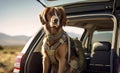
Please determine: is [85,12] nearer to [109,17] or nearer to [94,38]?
[109,17]

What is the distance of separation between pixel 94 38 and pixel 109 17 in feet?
7.23

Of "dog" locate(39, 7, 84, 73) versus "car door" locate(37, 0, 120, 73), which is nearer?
"car door" locate(37, 0, 120, 73)

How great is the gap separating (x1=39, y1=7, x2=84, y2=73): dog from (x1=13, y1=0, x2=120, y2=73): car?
20cm

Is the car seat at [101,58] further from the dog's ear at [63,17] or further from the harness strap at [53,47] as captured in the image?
the dog's ear at [63,17]

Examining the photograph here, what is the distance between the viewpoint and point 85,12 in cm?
624

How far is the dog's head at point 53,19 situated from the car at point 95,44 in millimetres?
159

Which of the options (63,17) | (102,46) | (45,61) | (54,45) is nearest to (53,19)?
(63,17)

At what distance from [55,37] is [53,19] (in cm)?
27

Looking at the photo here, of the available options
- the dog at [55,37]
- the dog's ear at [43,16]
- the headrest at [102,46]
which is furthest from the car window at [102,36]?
the dog's ear at [43,16]

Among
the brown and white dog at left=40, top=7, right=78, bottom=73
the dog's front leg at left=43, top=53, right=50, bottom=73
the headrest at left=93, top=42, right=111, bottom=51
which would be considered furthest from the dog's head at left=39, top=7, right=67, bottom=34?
the headrest at left=93, top=42, right=111, bottom=51

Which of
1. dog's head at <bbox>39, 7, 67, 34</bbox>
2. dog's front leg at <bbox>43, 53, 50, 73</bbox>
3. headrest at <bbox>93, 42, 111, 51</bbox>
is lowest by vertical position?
dog's front leg at <bbox>43, 53, 50, 73</bbox>

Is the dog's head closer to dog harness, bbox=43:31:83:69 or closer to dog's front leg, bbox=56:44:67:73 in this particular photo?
dog harness, bbox=43:31:83:69

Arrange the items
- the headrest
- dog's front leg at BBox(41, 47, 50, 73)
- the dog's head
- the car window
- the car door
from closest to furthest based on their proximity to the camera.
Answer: the car door, the dog's head, dog's front leg at BBox(41, 47, 50, 73), the headrest, the car window

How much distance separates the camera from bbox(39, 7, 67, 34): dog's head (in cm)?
620
